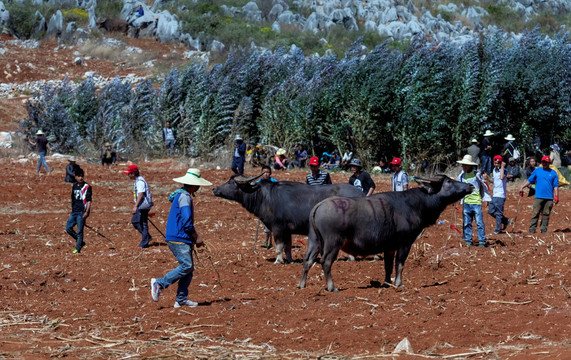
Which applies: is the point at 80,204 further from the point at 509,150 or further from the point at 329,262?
the point at 509,150

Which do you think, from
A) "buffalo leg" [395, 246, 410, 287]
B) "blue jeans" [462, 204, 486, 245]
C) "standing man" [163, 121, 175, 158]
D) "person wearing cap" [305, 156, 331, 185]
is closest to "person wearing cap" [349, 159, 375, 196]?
"person wearing cap" [305, 156, 331, 185]

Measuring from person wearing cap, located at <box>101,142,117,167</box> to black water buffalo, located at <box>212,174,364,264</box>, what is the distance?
18818mm

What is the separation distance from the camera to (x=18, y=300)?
1236cm

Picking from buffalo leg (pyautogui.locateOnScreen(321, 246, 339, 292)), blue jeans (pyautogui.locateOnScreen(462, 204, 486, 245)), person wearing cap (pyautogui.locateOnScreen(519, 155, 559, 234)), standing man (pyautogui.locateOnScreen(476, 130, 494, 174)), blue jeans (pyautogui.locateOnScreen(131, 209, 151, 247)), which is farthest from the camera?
standing man (pyautogui.locateOnScreen(476, 130, 494, 174))

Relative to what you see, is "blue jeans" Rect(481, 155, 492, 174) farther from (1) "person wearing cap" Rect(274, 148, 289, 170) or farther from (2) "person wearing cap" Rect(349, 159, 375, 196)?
(2) "person wearing cap" Rect(349, 159, 375, 196)

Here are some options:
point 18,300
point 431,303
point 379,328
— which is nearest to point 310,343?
point 379,328

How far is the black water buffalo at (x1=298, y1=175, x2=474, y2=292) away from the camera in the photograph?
39.1 feet

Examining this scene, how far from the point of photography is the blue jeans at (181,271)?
1106cm

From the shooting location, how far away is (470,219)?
1650 centimetres

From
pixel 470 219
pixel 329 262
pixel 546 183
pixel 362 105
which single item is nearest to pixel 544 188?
pixel 546 183

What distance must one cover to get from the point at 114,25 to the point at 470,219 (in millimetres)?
46509

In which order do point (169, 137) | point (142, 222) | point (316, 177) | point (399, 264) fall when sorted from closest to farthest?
1. point (399, 264)
2. point (316, 177)
3. point (142, 222)
4. point (169, 137)

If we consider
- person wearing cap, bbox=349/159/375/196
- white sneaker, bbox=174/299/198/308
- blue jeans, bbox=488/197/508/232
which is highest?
person wearing cap, bbox=349/159/375/196

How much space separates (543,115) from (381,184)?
7707 millimetres
